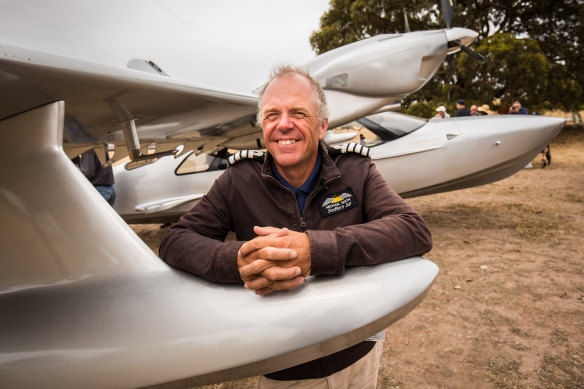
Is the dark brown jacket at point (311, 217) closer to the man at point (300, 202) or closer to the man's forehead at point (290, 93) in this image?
the man at point (300, 202)

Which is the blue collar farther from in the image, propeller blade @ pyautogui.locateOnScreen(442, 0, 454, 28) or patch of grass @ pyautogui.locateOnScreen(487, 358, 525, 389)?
propeller blade @ pyautogui.locateOnScreen(442, 0, 454, 28)

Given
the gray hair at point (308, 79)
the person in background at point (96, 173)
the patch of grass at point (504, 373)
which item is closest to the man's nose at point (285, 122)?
the gray hair at point (308, 79)

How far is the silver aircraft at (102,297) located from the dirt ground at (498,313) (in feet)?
4.80

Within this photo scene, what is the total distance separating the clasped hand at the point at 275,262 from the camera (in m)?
0.85

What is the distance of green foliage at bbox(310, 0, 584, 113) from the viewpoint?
13852 mm

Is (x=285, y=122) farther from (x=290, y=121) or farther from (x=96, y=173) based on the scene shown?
(x=96, y=173)

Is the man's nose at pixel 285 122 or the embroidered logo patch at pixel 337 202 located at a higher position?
the man's nose at pixel 285 122

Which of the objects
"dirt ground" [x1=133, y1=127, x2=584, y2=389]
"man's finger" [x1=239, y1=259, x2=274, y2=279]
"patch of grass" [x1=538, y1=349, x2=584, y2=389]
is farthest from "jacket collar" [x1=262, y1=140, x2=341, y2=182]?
"patch of grass" [x1=538, y1=349, x2=584, y2=389]

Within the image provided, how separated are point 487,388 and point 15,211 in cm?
226

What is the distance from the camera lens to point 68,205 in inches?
34.9

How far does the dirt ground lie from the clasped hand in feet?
4.84

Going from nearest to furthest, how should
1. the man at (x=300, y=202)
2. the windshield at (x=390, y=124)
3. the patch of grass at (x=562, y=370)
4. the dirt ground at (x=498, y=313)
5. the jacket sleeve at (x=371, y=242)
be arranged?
1. the jacket sleeve at (x=371, y=242)
2. the man at (x=300, y=202)
3. the patch of grass at (x=562, y=370)
4. the dirt ground at (x=498, y=313)
5. the windshield at (x=390, y=124)

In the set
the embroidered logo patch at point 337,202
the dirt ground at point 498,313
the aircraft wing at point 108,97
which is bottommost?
the dirt ground at point 498,313

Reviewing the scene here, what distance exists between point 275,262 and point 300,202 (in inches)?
17.0
